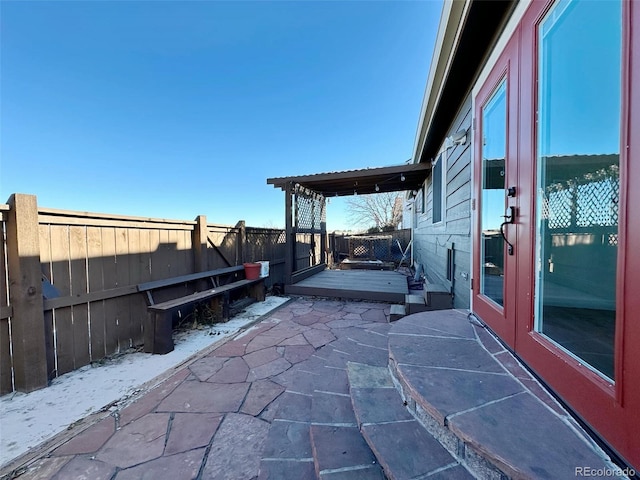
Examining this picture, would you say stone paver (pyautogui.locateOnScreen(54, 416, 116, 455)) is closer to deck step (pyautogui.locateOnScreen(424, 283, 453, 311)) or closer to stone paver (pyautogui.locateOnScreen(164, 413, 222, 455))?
stone paver (pyautogui.locateOnScreen(164, 413, 222, 455))

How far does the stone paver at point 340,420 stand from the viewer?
967mm

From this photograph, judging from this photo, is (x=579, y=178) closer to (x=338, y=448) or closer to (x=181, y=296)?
(x=338, y=448)

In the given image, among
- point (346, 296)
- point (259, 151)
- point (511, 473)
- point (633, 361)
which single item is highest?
point (259, 151)

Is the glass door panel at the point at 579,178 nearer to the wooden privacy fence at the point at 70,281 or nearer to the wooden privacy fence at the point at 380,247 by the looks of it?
the wooden privacy fence at the point at 70,281

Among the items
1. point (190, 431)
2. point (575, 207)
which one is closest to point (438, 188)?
point (575, 207)

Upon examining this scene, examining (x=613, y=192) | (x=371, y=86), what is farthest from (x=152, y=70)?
(x=613, y=192)

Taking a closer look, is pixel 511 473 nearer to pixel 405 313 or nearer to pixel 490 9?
pixel 490 9

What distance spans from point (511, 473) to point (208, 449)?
1505mm

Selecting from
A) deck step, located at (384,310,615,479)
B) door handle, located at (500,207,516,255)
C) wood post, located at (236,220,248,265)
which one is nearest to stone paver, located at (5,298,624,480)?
deck step, located at (384,310,615,479)

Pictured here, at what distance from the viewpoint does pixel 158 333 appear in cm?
279

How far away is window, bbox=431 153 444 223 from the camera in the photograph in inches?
166

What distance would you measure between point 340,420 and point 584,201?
65.1 inches

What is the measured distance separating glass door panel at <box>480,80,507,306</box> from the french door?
32 millimetres

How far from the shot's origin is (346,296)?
502cm
